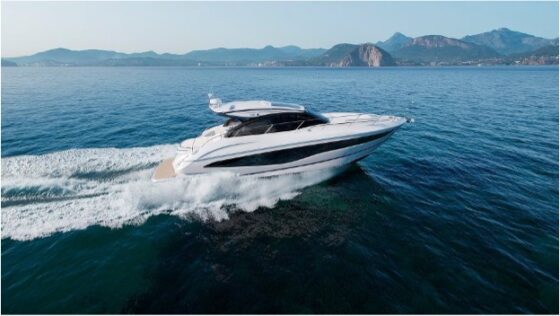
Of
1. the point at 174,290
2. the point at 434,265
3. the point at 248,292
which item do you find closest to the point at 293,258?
the point at 248,292

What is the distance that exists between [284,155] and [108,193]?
6314 millimetres

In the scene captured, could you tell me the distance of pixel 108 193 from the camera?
33.6ft

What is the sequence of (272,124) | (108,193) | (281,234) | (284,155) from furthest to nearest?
1. (272,124)
2. (284,155)
3. (108,193)
4. (281,234)

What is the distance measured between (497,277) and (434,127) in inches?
583

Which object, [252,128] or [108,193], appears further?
[252,128]

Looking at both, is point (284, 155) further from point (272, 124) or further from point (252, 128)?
point (252, 128)

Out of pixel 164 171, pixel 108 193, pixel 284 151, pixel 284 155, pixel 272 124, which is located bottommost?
pixel 108 193

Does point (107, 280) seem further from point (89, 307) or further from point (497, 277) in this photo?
point (497, 277)

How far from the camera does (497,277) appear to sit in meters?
7.40

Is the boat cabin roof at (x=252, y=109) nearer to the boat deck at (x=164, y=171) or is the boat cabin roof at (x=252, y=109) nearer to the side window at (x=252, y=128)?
the side window at (x=252, y=128)

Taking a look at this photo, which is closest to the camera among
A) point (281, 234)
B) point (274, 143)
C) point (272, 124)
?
point (281, 234)

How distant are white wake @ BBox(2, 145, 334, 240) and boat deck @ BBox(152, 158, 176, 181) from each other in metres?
0.32

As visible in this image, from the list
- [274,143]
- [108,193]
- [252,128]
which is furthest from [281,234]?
[108,193]

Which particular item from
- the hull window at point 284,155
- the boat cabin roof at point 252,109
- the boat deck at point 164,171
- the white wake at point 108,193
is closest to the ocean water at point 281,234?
the white wake at point 108,193
